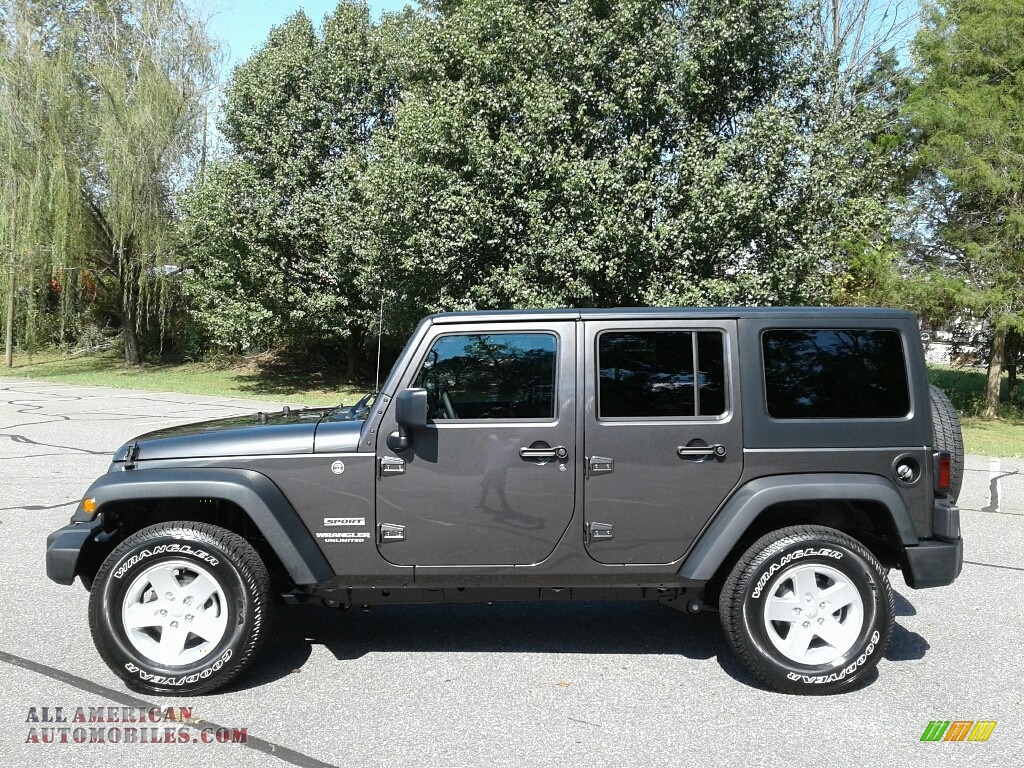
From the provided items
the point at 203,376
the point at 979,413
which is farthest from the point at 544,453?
the point at 203,376

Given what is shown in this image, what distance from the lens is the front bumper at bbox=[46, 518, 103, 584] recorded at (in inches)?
161

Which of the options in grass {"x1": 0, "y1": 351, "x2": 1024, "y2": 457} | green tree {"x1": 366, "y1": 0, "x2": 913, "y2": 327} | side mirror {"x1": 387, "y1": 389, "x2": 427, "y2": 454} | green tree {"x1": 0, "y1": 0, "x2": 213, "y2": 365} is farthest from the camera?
green tree {"x1": 0, "y1": 0, "x2": 213, "y2": 365}

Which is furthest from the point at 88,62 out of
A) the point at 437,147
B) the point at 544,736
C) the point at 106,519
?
the point at 544,736

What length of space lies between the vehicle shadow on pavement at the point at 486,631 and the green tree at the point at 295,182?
61.4 ft

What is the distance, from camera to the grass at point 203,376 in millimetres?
25281

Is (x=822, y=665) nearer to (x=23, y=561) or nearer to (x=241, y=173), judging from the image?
(x=23, y=561)

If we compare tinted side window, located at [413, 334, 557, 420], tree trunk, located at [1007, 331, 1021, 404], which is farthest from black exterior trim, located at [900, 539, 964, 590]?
tree trunk, located at [1007, 331, 1021, 404]

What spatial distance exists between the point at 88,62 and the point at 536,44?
63.3 feet

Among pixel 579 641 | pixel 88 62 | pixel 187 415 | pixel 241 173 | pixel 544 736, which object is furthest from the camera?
pixel 88 62

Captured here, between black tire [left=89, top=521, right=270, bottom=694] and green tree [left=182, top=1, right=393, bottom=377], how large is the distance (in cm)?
1958

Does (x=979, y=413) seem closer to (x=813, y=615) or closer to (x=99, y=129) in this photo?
(x=813, y=615)

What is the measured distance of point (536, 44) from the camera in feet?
59.3

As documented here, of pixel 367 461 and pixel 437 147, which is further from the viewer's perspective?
pixel 437 147

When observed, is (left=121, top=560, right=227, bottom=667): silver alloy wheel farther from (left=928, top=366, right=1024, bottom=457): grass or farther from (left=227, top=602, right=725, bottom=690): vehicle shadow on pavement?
(left=928, top=366, right=1024, bottom=457): grass
